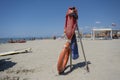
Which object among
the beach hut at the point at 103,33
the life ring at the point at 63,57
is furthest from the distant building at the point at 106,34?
the life ring at the point at 63,57

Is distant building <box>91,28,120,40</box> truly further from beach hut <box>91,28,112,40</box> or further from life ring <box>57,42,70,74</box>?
life ring <box>57,42,70,74</box>

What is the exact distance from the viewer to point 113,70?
791 cm

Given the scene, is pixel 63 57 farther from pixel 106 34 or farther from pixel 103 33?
pixel 103 33

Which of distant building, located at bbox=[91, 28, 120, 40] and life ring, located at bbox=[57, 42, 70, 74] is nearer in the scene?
life ring, located at bbox=[57, 42, 70, 74]

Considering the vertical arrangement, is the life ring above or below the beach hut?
above

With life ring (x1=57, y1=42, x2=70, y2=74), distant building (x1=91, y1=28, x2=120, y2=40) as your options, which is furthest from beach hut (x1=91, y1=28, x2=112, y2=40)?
life ring (x1=57, y1=42, x2=70, y2=74)

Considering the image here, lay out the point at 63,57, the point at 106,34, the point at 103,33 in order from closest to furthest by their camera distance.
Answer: the point at 63,57, the point at 106,34, the point at 103,33

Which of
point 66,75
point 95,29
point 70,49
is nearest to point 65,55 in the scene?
point 70,49

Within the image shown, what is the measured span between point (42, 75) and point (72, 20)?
2.77 m

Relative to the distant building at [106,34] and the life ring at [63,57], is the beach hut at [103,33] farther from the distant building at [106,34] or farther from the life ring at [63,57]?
the life ring at [63,57]

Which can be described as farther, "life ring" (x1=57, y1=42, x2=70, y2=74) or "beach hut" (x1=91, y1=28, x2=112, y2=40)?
"beach hut" (x1=91, y1=28, x2=112, y2=40)

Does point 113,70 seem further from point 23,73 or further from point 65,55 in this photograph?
point 23,73

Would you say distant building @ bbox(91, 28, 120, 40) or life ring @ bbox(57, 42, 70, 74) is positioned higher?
life ring @ bbox(57, 42, 70, 74)

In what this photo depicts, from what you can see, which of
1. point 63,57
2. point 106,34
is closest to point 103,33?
point 106,34
